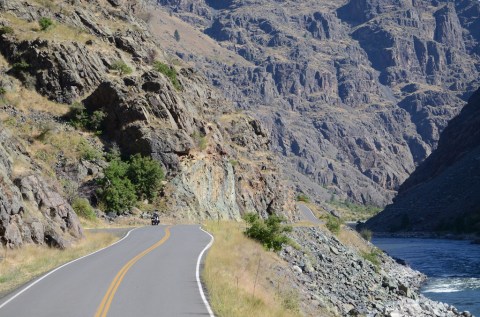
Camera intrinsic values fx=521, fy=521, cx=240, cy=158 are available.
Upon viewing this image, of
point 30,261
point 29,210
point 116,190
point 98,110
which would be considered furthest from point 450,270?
point 30,261

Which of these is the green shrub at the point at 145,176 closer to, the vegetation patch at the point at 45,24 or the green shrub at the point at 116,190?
the green shrub at the point at 116,190

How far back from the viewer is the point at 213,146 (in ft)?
198

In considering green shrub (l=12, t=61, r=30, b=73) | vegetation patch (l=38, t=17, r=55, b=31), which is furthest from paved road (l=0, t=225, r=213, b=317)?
vegetation patch (l=38, t=17, r=55, b=31)

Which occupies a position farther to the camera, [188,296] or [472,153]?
[472,153]

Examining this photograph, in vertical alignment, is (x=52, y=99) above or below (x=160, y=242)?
above

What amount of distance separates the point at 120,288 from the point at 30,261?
802 centimetres

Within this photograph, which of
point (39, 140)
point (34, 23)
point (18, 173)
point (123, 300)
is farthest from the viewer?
point (34, 23)

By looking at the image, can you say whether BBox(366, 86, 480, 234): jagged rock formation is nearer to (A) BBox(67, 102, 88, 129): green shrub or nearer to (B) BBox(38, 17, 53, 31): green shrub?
(A) BBox(67, 102, 88, 129): green shrub

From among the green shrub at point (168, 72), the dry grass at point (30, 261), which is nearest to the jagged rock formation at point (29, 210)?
the dry grass at point (30, 261)

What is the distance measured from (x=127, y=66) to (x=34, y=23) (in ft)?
38.1

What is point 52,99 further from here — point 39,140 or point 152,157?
point 152,157

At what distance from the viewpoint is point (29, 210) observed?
27.0 meters

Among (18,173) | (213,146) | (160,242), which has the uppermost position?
(213,146)

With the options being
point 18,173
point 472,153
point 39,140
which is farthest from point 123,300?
point 472,153
